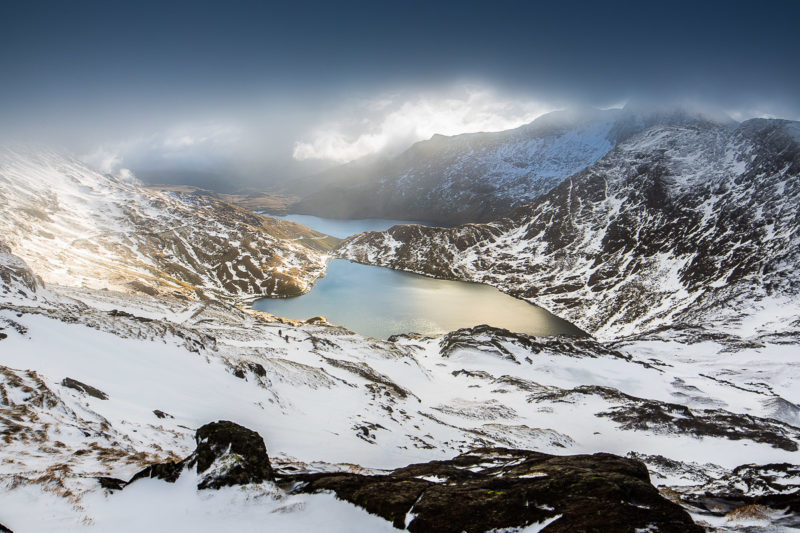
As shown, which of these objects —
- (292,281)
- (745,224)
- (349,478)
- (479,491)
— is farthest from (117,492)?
(745,224)

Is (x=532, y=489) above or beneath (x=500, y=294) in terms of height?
above

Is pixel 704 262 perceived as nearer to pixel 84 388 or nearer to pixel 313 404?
pixel 313 404

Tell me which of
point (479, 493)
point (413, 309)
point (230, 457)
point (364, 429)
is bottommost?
point (413, 309)

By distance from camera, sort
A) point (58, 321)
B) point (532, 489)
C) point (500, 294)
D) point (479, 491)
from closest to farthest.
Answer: point (532, 489), point (479, 491), point (58, 321), point (500, 294)

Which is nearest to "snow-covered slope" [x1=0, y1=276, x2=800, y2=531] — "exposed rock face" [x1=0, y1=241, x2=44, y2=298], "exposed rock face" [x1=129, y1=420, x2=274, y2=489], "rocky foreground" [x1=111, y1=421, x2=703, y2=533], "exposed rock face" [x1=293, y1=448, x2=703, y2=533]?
"exposed rock face" [x1=129, y1=420, x2=274, y2=489]

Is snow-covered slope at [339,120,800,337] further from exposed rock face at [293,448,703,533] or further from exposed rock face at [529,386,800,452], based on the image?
exposed rock face at [293,448,703,533]

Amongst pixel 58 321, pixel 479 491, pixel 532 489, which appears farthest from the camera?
pixel 58 321

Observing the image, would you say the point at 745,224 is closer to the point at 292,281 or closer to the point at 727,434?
the point at 727,434

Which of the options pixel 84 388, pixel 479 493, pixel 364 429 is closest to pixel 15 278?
pixel 84 388
